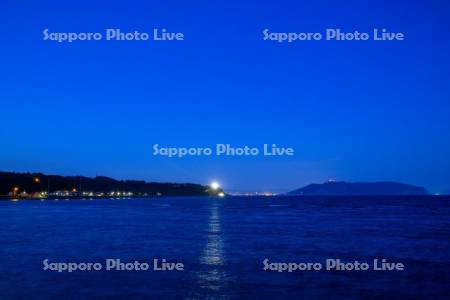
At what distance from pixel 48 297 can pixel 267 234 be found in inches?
1244

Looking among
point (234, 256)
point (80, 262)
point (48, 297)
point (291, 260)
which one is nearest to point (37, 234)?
point (80, 262)

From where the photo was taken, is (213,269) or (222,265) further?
(222,265)

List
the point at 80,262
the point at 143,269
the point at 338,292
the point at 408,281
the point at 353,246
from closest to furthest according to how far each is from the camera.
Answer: the point at 338,292, the point at 408,281, the point at 143,269, the point at 80,262, the point at 353,246

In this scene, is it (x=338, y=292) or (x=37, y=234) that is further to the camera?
(x=37, y=234)

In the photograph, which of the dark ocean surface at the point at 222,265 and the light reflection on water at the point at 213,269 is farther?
the light reflection on water at the point at 213,269

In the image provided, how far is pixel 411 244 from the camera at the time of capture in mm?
43188

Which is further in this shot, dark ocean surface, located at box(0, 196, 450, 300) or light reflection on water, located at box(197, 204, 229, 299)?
light reflection on water, located at box(197, 204, 229, 299)

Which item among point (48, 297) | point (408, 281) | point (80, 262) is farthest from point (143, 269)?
→ point (408, 281)

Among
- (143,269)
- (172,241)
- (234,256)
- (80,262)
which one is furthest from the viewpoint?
(172,241)

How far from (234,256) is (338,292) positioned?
11971 millimetres

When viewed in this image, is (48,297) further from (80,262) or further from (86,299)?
(80,262)

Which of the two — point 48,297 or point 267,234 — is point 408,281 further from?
point 267,234

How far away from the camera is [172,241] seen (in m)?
43.9

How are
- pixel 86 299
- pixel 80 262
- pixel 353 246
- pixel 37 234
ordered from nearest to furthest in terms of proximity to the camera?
pixel 86 299
pixel 80 262
pixel 353 246
pixel 37 234
